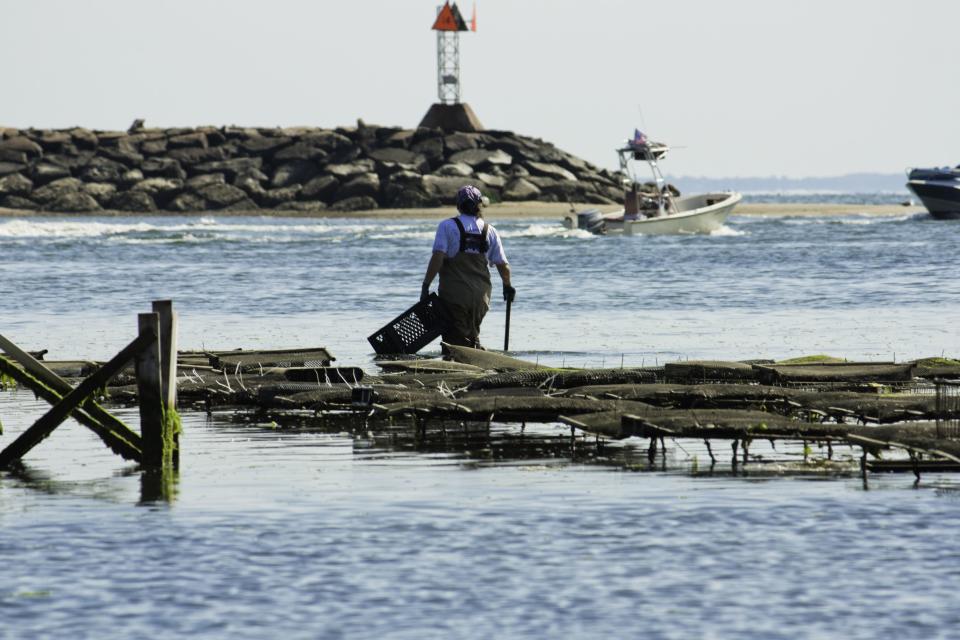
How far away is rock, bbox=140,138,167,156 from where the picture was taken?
121 meters

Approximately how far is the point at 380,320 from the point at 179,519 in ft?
56.9

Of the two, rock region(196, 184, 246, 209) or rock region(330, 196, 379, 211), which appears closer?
rock region(330, 196, 379, 211)

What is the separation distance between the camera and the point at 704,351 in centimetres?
2212

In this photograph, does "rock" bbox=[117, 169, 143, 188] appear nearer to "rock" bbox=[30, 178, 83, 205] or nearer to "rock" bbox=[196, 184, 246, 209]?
"rock" bbox=[30, 178, 83, 205]

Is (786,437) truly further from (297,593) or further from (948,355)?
(948,355)

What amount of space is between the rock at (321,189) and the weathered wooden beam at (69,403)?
328 ft

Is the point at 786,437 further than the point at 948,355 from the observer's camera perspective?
No

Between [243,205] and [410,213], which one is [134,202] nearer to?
[243,205]

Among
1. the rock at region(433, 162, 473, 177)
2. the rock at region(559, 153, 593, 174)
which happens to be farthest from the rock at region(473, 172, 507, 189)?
the rock at region(559, 153, 593, 174)

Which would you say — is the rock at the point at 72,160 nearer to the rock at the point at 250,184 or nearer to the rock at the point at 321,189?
the rock at the point at 250,184

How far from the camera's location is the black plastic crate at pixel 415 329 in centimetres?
1816

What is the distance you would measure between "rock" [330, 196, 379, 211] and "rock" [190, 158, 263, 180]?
32.7 feet

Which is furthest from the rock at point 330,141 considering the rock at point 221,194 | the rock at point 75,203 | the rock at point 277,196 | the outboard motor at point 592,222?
the outboard motor at point 592,222

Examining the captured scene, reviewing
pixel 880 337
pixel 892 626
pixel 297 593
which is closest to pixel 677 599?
pixel 892 626
